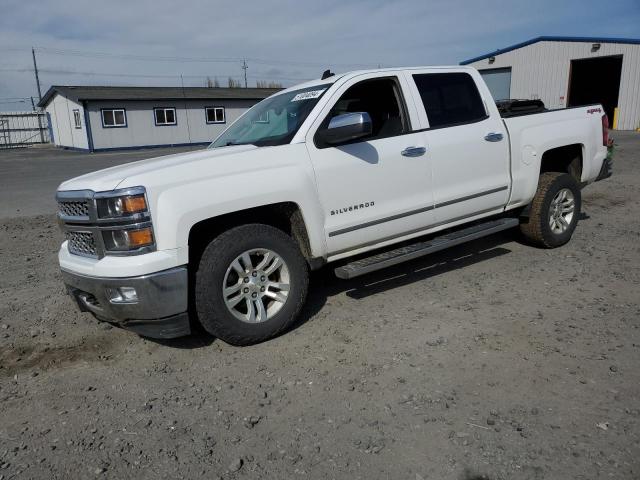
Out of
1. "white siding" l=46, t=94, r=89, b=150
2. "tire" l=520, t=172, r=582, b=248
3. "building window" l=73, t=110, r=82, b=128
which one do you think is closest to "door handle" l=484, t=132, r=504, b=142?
A: "tire" l=520, t=172, r=582, b=248

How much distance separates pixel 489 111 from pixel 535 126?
651 mm

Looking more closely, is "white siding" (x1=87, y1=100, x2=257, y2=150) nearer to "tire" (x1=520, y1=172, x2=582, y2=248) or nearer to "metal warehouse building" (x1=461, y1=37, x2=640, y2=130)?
"metal warehouse building" (x1=461, y1=37, x2=640, y2=130)

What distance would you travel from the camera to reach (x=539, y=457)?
255 centimetres

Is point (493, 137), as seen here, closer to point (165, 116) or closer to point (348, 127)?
point (348, 127)

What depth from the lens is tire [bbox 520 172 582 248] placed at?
570 cm

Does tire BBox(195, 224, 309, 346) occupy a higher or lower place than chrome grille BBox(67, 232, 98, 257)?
lower

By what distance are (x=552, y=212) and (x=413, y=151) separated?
232 cm

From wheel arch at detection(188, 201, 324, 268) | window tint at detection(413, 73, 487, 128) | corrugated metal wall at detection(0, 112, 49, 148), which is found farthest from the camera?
corrugated metal wall at detection(0, 112, 49, 148)

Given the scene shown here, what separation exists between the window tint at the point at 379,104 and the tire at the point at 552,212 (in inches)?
80.2

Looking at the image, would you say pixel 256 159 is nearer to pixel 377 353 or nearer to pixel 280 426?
pixel 377 353

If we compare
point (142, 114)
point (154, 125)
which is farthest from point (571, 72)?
point (142, 114)

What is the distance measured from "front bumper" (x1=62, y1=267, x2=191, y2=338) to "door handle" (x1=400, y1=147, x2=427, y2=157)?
2.14 meters

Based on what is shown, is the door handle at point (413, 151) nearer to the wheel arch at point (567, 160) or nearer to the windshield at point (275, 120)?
the windshield at point (275, 120)

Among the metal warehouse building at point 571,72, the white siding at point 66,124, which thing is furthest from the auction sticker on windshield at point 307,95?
the white siding at point 66,124
